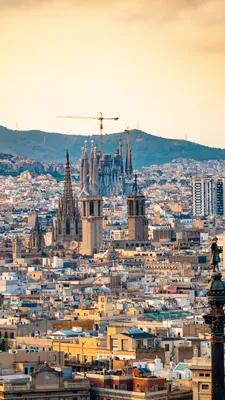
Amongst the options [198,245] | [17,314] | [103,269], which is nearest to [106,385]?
[17,314]

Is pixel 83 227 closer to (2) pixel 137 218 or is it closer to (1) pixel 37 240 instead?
(1) pixel 37 240

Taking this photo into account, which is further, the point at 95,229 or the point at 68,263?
the point at 95,229

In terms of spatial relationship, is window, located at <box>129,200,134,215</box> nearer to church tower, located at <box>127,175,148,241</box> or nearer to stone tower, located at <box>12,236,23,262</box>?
church tower, located at <box>127,175,148,241</box>

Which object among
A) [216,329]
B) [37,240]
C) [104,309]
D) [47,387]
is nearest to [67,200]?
[37,240]

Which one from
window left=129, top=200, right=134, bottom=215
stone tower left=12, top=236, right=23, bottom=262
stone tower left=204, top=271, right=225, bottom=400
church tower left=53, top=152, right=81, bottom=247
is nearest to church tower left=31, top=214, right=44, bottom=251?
stone tower left=12, top=236, right=23, bottom=262

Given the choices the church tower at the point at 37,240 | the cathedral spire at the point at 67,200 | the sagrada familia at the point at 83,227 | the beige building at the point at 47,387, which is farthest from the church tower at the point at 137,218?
the beige building at the point at 47,387

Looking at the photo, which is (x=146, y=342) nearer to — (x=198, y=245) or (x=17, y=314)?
(x=17, y=314)

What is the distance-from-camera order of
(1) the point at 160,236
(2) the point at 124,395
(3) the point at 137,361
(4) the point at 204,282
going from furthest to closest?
(1) the point at 160,236 → (4) the point at 204,282 → (3) the point at 137,361 → (2) the point at 124,395
